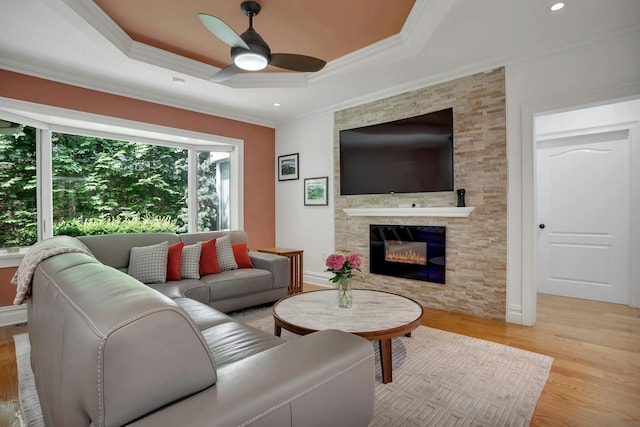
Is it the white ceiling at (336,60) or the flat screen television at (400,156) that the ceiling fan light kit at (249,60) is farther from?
the flat screen television at (400,156)

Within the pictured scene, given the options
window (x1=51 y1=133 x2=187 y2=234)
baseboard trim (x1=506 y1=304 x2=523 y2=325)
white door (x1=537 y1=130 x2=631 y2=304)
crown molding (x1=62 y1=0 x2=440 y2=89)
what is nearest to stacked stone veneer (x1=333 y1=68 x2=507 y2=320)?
baseboard trim (x1=506 y1=304 x2=523 y2=325)

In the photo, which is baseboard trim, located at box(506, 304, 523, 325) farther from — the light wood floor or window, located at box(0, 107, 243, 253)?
window, located at box(0, 107, 243, 253)

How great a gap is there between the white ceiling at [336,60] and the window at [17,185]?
2.38ft

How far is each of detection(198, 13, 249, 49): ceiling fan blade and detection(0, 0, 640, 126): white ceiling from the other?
43.9 inches

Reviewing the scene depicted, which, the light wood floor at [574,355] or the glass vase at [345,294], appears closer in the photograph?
the light wood floor at [574,355]

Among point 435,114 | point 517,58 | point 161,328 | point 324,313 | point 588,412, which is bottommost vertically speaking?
point 588,412

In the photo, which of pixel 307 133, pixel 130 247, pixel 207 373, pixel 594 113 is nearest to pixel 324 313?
pixel 207 373

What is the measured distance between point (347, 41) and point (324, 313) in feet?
8.07

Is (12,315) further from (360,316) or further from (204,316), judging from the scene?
(360,316)

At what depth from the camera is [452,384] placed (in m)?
2.10

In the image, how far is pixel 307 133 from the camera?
5164 millimetres

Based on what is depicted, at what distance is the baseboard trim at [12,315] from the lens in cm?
326

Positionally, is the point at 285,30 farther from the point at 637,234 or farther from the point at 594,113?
the point at 637,234

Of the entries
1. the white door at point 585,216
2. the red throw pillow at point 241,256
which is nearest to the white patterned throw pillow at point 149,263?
the red throw pillow at point 241,256
